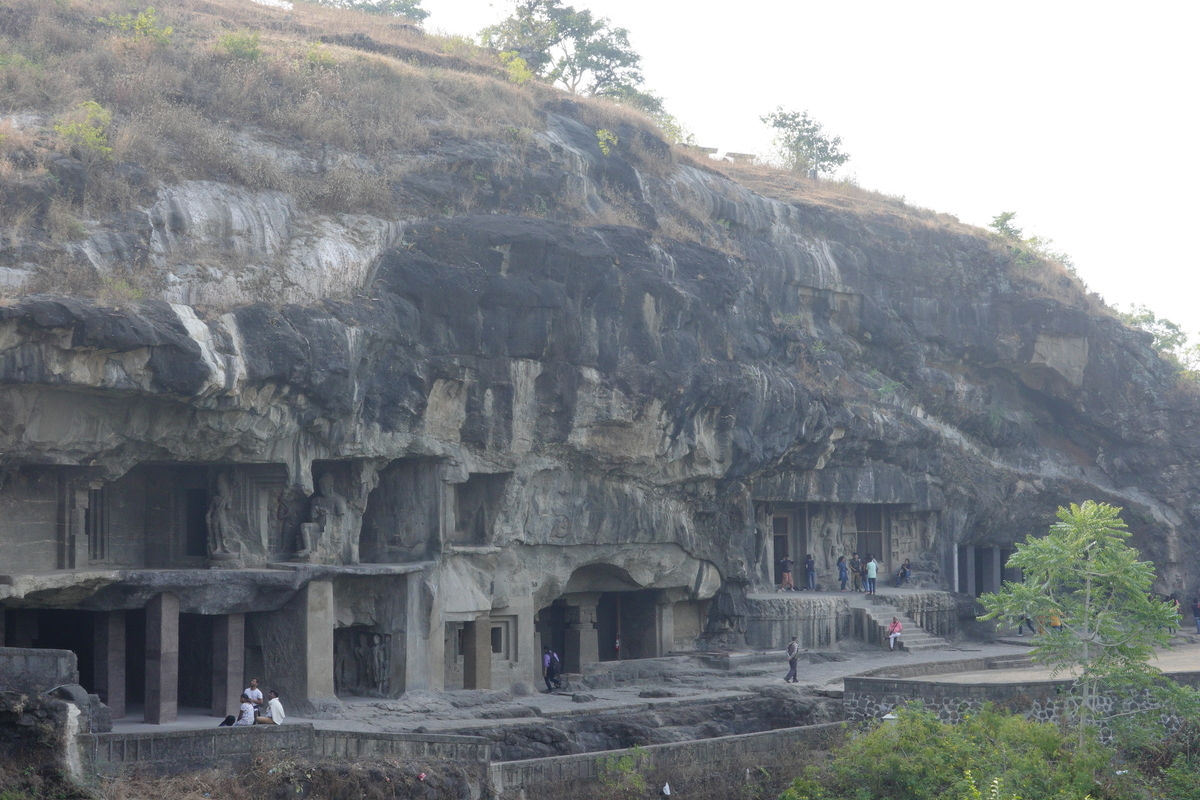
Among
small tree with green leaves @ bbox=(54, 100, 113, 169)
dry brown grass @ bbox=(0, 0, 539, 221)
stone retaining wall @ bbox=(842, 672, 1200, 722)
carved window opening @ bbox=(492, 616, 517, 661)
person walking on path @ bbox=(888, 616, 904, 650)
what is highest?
dry brown grass @ bbox=(0, 0, 539, 221)

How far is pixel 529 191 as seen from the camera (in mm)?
29078

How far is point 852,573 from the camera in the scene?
35281 millimetres

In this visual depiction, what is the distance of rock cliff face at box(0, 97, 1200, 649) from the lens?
21562 mm

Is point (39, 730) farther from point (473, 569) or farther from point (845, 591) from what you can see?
point (845, 591)

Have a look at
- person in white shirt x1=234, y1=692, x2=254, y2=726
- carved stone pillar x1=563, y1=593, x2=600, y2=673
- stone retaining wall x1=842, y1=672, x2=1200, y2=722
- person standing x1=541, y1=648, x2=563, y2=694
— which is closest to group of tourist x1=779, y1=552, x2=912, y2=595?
carved stone pillar x1=563, y1=593, x2=600, y2=673

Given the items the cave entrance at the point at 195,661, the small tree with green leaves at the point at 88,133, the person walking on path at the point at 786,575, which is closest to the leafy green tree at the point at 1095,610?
the person walking on path at the point at 786,575

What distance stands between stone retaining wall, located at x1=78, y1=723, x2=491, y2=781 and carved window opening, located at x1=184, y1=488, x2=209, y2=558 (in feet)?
23.7

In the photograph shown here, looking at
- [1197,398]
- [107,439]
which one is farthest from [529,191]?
[1197,398]

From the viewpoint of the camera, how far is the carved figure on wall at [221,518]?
76.2 ft

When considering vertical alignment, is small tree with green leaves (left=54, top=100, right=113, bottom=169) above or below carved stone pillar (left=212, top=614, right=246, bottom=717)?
above

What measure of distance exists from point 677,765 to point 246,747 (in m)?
7.15

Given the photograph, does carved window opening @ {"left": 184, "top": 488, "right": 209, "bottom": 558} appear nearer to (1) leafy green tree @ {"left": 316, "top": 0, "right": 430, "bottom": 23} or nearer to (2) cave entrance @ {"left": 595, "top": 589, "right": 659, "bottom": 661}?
(2) cave entrance @ {"left": 595, "top": 589, "right": 659, "bottom": 661}

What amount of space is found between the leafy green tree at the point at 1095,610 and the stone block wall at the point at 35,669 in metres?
13.6

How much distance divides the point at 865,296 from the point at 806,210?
295 centimetres
